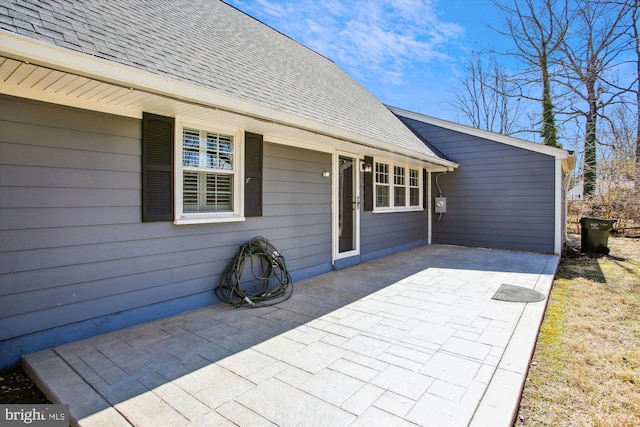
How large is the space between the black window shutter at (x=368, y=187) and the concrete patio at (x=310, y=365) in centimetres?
280

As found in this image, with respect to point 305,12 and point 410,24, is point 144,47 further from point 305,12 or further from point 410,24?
point 410,24

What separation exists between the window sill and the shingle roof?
142 centimetres

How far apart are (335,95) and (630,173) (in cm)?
1126

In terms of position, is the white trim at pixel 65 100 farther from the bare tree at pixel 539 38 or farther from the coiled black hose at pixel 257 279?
the bare tree at pixel 539 38

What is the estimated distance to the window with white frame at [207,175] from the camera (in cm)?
377

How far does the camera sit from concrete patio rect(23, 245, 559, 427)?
78.0 inches

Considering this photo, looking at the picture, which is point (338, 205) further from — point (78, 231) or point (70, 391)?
point (70, 391)

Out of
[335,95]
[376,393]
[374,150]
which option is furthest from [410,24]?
[376,393]

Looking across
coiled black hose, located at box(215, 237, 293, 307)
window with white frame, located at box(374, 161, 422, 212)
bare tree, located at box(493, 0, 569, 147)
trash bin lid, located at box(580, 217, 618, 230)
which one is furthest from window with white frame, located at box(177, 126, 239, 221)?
bare tree, located at box(493, 0, 569, 147)

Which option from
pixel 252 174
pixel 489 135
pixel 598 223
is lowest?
pixel 598 223

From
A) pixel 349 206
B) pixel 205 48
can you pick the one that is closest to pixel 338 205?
pixel 349 206

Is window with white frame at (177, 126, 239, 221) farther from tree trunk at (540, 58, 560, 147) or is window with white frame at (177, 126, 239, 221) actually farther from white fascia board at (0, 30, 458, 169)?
tree trunk at (540, 58, 560, 147)

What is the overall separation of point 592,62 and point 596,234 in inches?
421

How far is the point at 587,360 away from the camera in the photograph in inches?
107
